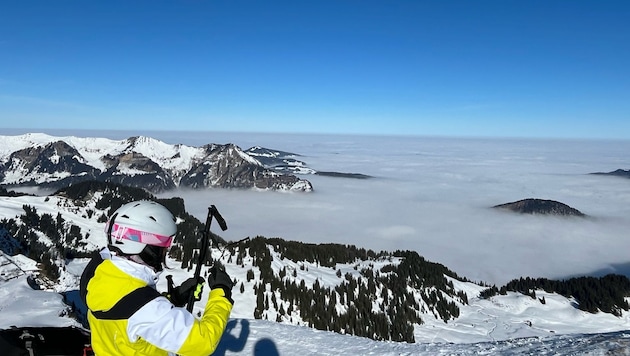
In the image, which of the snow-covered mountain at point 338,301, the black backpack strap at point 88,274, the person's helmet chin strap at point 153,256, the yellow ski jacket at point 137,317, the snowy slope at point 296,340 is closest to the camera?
the yellow ski jacket at point 137,317

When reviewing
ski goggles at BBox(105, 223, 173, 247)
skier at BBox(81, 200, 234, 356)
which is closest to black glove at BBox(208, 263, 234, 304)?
skier at BBox(81, 200, 234, 356)

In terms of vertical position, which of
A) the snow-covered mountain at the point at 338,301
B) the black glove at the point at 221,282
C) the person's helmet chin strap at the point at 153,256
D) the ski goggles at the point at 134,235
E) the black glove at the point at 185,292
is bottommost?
the snow-covered mountain at the point at 338,301

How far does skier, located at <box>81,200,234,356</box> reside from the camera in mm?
3615

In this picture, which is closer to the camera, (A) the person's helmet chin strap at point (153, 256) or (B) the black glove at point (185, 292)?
(A) the person's helmet chin strap at point (153, 256)

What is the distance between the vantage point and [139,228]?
13.9 feet

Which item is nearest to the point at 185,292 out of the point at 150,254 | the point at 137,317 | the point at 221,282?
the point at 221,282

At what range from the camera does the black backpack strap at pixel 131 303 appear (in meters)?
3.61

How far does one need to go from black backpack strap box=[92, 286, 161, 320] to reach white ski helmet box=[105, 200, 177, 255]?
601 mm

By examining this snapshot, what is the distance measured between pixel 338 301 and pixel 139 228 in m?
71.8

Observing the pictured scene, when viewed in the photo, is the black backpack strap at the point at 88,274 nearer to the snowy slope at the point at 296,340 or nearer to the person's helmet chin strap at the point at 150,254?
the person's helmet chin strap at the point at 150,254

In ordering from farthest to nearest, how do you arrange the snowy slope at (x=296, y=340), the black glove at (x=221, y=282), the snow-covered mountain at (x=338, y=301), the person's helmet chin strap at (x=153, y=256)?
the snow-covered mountain at (x=338, y=301) < the snowy slope at (x=296, y=340) < the black glove at (x=221, y=282) < the person's helmet chin strap at (x=153, y=256)

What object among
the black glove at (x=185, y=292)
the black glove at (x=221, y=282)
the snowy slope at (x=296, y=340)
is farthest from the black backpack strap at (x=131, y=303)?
the snowy slope at (x=296, y=340)

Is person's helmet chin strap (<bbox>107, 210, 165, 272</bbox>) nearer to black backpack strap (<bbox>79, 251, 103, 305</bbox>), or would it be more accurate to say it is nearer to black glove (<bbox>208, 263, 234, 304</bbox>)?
black backpack strap (<bbox>79, 251, 103, 305</bbox>)

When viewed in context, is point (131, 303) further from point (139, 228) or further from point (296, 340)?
point (296, 340)
